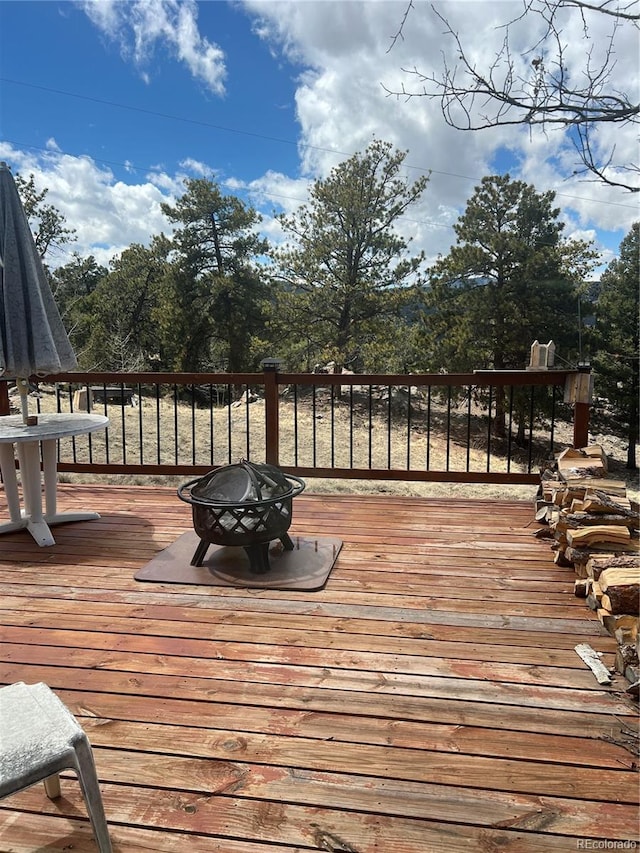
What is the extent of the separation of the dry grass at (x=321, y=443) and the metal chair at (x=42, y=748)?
16.8 feet

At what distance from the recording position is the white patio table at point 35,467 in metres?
2.91

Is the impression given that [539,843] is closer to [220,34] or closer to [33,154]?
[220,34]

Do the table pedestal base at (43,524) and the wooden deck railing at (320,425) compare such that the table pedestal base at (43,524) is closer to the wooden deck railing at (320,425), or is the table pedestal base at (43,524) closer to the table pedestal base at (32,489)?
the table pedestal base at (32,489)

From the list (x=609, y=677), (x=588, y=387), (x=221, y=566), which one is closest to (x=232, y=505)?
(x=221, y=566)

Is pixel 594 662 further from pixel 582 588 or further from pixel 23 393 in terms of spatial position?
pixel 23 393

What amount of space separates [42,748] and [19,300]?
99.1 inches

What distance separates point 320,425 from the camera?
1254 cm

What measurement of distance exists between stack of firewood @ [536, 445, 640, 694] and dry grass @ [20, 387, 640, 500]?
351 centimetres

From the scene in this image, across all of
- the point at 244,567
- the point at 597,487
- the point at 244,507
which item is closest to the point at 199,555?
the point at 244,567

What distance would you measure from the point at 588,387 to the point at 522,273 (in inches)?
440

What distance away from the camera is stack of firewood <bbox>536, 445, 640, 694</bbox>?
1.98 metres

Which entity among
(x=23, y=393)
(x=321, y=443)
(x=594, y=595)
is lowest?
(x=321, y=443)

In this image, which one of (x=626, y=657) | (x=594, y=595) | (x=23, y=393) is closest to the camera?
(x=626, y=657)

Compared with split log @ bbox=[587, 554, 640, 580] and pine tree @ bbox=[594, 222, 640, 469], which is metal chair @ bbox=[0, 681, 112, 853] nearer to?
split log @ bbox=[587, 554, 640, 580]
